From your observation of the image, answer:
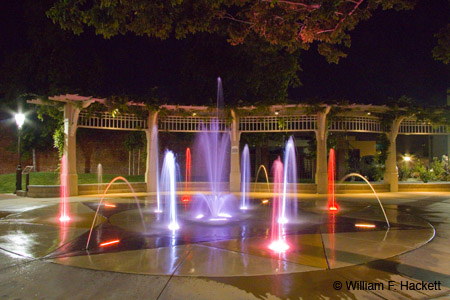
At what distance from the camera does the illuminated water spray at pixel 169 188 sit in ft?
34.3

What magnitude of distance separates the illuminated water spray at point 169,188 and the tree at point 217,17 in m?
5.39

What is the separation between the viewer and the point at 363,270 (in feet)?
18.2

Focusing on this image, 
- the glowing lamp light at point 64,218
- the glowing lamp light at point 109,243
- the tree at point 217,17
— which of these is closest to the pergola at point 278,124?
the glowing lamp light at point 64,218

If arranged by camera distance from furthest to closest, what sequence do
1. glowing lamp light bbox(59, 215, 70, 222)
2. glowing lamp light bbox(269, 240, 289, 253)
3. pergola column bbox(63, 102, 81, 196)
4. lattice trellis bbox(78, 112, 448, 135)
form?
lattice trellis bbox(78, 112, 448, 135), pergola column bbox(63, 102, 81, 196), glowing lamp light bbox(59, 215, 70, 222), glowing lamp light bbox(269, 240, 289, 253)

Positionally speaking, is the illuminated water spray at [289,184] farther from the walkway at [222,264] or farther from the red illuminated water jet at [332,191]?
the walkway at [222,264]

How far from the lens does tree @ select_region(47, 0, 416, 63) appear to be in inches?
345

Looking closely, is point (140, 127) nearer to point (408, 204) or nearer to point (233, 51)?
point (233, 51)

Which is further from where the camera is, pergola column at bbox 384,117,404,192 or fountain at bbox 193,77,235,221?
fountain at bbox 193,77,235,221

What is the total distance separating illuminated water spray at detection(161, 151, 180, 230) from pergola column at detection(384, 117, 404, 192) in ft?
37.3

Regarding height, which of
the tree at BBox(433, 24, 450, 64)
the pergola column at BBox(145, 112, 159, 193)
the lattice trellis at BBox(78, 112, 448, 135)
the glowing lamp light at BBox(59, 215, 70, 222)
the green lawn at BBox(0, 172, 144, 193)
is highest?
the tree at BBox(433, 24, 450, 64)

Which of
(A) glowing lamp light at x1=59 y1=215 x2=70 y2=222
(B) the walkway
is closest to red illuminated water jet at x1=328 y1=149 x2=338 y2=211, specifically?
(B) the walkway

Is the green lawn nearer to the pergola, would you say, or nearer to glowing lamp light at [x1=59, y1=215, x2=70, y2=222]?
the pergola

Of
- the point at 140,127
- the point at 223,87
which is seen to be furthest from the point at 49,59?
the point at 223,87

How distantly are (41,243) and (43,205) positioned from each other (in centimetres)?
669
